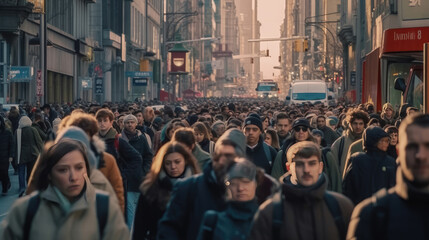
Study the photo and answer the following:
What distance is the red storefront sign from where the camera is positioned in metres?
21.8

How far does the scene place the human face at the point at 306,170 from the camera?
624 centimetres

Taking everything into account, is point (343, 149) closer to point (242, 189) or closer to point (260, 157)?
point (260, 157)

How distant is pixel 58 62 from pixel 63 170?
190ft

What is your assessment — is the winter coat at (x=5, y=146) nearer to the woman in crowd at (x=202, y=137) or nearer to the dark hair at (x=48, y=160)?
the woman in crowd at (x=202, y=137)

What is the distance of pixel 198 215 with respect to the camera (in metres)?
6.27

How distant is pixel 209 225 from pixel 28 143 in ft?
40.3

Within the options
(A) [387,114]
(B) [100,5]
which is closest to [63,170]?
(A) [387,114]

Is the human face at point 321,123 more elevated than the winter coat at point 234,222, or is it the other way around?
the human face at point 321,123

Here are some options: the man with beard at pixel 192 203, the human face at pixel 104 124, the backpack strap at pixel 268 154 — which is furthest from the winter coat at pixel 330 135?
the man with beard at pixel 192 203

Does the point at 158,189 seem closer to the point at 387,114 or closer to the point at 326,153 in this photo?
the point at 326,153

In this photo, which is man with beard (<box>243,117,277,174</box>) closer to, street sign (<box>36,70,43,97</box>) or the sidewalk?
the sidewalk

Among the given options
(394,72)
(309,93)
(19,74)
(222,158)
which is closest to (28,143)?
(394,72)

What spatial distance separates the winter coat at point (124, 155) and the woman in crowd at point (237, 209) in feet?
17.3

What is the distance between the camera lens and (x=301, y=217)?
5.17 metres
